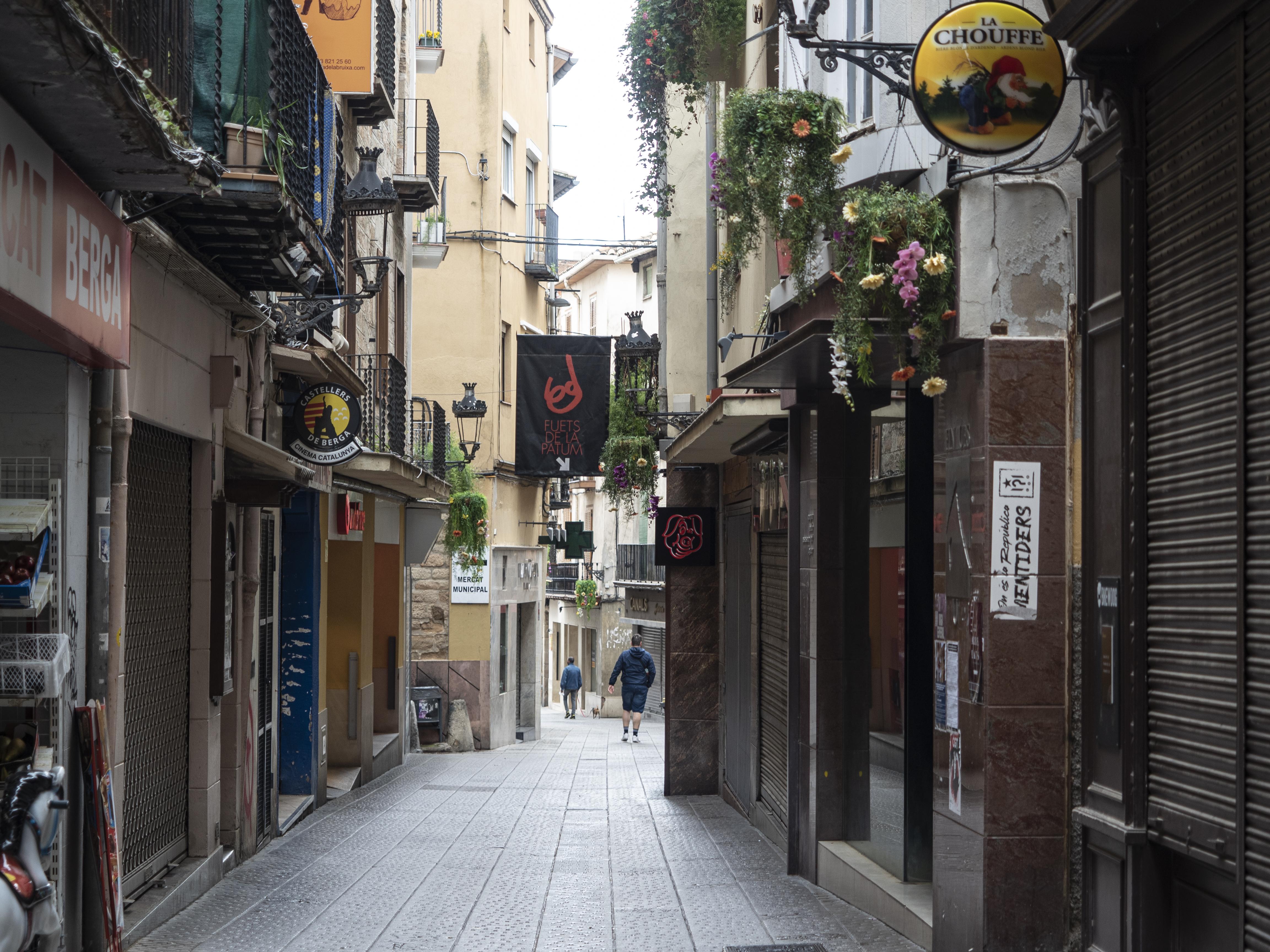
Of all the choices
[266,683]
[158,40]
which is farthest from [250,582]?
[158,40]

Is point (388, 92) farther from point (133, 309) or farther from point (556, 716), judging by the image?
point (556, 716)

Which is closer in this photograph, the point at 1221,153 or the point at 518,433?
the point at 1221,153

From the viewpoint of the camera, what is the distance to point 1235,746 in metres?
5.22

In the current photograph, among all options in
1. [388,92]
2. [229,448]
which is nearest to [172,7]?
[229,448]

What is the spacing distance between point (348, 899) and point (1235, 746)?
6.53 meters

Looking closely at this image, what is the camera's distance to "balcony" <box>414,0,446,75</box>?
76.9 feet

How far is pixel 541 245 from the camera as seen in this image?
34.3 m

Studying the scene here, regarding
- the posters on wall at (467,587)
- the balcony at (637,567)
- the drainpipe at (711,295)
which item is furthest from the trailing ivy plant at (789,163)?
the balcony at (637,567)

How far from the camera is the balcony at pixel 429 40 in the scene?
23438 mm

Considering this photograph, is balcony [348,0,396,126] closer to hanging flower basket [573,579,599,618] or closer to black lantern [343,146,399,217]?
black lantern [343,146,399,217]

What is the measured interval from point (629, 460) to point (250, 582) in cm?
837

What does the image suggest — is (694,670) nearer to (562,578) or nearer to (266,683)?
(266,683)

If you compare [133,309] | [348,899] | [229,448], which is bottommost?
[348,899]

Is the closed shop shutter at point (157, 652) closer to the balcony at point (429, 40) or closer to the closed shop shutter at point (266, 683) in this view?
the closed shop shutter at point (266, 683)
